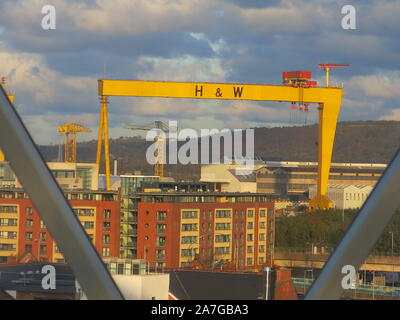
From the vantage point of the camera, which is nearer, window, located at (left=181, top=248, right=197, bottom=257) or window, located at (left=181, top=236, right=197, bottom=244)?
window, located at (left=181, top=248, right=197, bottom=257)

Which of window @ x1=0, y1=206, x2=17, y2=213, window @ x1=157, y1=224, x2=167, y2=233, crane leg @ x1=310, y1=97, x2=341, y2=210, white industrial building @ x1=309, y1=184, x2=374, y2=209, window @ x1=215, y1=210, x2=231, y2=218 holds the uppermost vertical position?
crane leg @ x1=310, y1=97, x2=341, y2=210

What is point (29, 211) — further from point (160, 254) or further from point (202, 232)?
point (202, 232)

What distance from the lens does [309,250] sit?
34.9 ft

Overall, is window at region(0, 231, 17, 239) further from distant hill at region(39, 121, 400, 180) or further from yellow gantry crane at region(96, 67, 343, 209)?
yellow gantry crane at region(96, 67, 343, 209)

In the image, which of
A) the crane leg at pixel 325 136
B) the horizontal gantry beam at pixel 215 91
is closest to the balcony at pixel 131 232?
the horizontal gantry beam at pixel 215 91

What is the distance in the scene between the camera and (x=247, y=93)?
16.3 metres

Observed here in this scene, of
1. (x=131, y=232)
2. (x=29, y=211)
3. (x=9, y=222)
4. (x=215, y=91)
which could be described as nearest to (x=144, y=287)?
(x=29, y=211)

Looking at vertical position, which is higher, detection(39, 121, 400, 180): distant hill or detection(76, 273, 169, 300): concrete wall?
detection(39, 121, 400, 180): distant hill

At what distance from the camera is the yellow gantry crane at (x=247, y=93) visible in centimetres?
1653

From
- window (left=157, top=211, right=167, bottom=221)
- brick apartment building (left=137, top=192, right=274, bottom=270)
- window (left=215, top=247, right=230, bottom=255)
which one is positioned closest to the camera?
brick apartment building (left=137, top=192, right=274, bottom=270)

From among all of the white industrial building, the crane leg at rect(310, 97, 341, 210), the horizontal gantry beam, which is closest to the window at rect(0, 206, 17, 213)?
the white industrial building

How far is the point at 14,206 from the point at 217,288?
153 inches

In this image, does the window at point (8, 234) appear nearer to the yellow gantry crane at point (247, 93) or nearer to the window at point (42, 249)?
the window at point (42, 249)

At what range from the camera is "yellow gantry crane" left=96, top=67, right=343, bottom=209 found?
16.5 m
